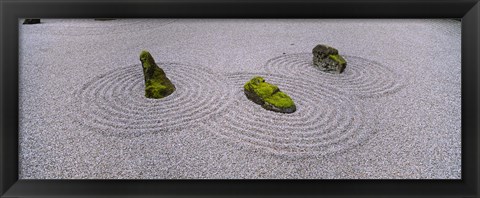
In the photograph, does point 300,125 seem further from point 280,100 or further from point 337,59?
point 337,59

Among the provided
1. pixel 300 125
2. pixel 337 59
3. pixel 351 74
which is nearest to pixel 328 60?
pixel 337 59

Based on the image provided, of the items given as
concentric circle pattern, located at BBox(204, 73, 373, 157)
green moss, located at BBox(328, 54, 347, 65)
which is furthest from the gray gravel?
green moss, located at BBox(328, 54, 347, 65)

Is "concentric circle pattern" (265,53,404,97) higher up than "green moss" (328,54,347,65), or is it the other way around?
"green moss" (328,54,347,65)

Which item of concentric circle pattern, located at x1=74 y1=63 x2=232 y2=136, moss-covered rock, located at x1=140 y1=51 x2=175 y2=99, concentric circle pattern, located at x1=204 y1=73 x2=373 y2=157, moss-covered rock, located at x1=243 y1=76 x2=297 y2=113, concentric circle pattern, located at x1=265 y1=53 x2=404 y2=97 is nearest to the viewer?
concentric circle pattern, located at x1=204 y1=73 x2=373 y2=157

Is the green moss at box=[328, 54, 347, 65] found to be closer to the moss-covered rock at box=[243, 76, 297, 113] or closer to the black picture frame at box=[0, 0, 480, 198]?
the moss-covered rock at box=[243, 76, 297, 113]

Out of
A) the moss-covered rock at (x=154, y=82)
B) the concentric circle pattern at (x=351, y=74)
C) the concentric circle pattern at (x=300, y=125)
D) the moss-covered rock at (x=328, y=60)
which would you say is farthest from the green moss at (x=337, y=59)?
the moss-covered rock at (x=154, y=82)
